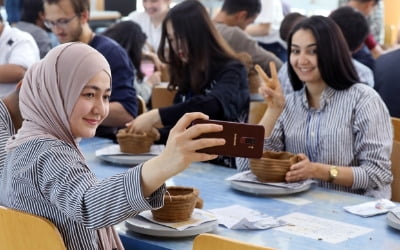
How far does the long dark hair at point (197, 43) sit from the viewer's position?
3607 mm

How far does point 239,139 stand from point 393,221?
83 centimetres

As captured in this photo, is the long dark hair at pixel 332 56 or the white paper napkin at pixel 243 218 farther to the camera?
the long dark hair at pixel 332 56

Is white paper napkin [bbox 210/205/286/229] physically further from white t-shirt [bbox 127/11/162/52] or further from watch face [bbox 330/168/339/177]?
white t-shirt [bbox 127/11/162/52]

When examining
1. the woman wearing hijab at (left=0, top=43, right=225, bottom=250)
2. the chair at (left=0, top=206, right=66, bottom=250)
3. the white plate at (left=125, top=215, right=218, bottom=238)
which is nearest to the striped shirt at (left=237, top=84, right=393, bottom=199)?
the white plate at (left=125, top=215, right=218, bottom=238)

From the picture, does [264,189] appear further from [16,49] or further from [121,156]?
[16,49]

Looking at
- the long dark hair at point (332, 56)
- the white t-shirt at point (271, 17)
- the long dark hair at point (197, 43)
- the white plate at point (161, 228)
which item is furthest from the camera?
the white t-shirt at point (271, 17)

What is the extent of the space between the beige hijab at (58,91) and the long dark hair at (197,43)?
170cm

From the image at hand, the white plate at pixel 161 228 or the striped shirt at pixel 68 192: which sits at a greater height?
the striped shirt at pixel 68 192

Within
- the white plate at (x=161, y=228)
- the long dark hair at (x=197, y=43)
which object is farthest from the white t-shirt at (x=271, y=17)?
the white plate at (x=161, y=228)

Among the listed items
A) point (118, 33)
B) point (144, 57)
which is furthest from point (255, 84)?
point (144, 57)

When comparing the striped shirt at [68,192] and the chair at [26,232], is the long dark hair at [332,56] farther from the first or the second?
the chair at [26,232]

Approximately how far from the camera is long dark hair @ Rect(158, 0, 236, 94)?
11.8ft

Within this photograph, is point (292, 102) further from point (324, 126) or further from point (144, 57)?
point (144, 57)

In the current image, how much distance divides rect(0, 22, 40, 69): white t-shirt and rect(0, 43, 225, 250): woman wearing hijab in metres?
2.14
